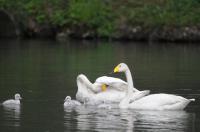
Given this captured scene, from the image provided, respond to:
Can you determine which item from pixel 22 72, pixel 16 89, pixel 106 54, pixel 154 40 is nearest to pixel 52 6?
pixel 154 40

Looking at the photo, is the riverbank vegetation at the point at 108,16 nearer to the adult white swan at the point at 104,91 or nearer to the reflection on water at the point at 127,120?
the adult white swan at the point at 104,91

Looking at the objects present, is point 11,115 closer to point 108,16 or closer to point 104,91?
point 104,91

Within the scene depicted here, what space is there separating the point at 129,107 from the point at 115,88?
93.8 inches

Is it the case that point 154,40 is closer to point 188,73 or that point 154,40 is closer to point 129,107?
point 188,73

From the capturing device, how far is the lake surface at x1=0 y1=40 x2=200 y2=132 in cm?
1934

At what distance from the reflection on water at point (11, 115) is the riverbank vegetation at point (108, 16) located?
35.4 metres

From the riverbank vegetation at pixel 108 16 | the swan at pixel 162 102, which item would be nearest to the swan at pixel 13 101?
the swan at pixel 162 102

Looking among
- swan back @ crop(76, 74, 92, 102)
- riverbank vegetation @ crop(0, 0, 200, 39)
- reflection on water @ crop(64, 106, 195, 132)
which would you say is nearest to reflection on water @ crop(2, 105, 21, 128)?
reflection on water @ crop(64, 106, 195, 132)

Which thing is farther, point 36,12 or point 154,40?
point 36,12

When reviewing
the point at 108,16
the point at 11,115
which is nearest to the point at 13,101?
the point at 11,115

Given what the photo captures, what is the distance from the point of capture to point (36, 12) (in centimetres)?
6309

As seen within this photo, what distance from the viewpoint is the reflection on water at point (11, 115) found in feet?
63.3

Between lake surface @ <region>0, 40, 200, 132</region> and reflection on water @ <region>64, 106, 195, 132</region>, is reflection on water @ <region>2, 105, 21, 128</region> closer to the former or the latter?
lake surface @ <region>0, 40, 200, 132</region>

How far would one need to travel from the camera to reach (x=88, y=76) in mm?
30188
